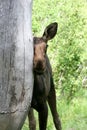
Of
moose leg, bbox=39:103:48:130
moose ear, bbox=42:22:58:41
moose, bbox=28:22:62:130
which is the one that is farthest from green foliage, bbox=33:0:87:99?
moose ear, bbox=42:22:58:41

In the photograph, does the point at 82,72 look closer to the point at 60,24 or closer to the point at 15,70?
the point at 60,24

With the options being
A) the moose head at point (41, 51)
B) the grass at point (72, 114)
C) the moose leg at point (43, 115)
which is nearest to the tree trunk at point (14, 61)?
the moose head at point (41, 51)

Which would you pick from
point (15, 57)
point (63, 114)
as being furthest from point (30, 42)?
point (63, 114)

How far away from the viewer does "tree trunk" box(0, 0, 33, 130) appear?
102 inches

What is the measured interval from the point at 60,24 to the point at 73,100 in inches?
77.7

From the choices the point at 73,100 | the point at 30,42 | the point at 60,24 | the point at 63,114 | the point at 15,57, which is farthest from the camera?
the point at 73,100

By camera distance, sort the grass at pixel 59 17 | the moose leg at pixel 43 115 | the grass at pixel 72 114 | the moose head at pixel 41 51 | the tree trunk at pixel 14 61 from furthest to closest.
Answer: the grass at pixel 59 17 < the grass at pixel 72 114 < the moose leg at pixel 43 115 < the moose head at pixel 41 51 < the tree trunk at pixel 14 61

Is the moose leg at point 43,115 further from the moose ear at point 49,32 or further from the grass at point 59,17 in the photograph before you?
the grass at point 59,17

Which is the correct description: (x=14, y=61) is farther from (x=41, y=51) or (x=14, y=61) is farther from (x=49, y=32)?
(x=49, y=32)

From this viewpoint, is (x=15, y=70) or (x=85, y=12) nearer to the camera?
(x=15, y=70)

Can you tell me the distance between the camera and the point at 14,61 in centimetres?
262

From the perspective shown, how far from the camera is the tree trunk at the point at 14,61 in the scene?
2586 mm

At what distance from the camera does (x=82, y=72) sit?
31.2ft

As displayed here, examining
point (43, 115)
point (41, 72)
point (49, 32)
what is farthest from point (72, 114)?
point (41, 72)
